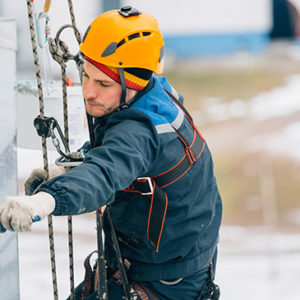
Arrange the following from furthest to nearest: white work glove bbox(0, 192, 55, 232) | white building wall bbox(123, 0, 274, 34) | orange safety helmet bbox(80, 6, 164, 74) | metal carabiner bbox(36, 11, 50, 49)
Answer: white building wall bbox(123, 0, 274, 34)
metal carabiner bbox(36, 11, 50, 49)
orange safety helmet bbox(80, 6, 164, 74)
white work glove bbox(0, 192, 55, 232)

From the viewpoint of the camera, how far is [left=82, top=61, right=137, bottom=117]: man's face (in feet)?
5.88

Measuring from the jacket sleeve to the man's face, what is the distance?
100 millimetres

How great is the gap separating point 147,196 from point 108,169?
36 centimetres

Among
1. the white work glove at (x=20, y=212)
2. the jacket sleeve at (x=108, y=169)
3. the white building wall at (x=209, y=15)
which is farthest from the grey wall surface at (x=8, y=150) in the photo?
the white building wall at (x=209, y=15)

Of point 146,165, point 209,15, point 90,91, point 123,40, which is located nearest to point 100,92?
point 90,91

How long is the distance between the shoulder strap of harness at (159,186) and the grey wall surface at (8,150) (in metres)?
0.64

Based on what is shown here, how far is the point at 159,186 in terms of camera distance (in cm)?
180

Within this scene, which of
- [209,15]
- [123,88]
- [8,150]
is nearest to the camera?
[123,88]

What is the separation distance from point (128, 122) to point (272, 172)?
8202 mm

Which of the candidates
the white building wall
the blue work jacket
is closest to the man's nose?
the blue work jacket

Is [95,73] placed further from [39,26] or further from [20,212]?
[20,212]

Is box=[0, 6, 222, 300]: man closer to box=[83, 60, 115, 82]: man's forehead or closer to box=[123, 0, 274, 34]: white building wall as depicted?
box=[83, 60, 115, 82]: man's forehead

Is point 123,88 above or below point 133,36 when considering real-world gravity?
below

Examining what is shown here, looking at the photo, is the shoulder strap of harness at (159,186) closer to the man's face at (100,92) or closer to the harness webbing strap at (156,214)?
the harness webbing strap at (156,214)
